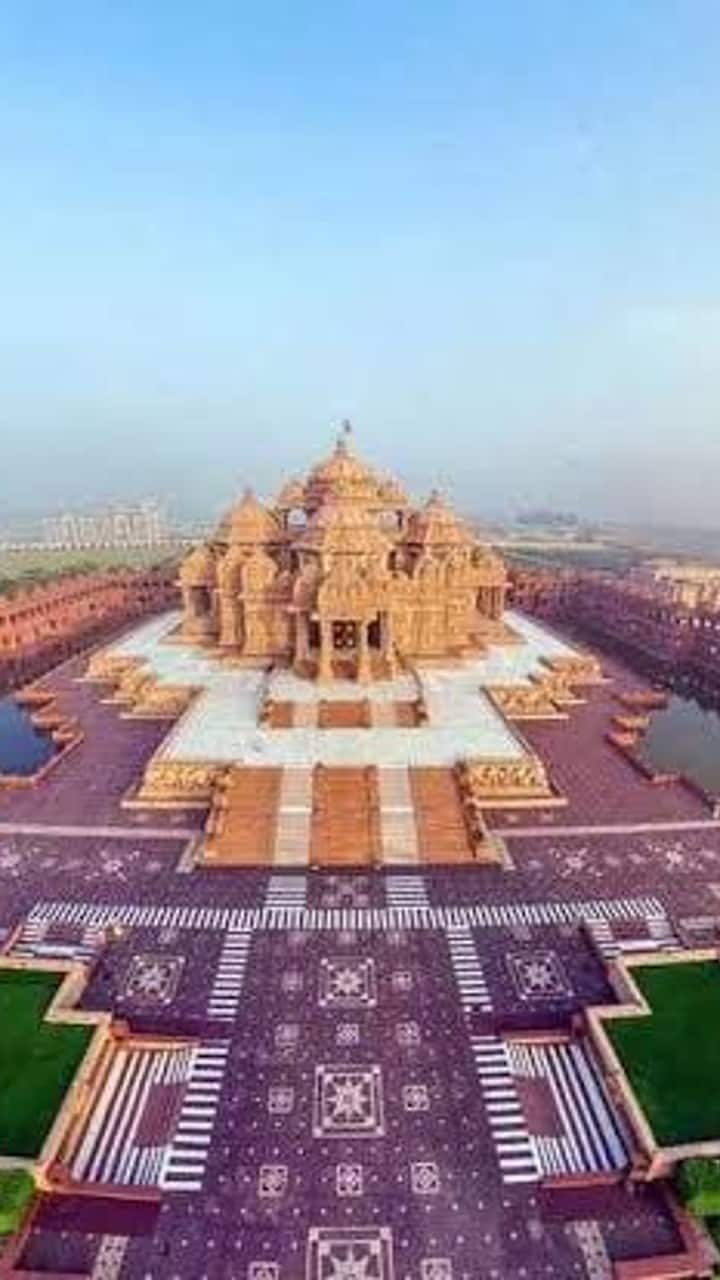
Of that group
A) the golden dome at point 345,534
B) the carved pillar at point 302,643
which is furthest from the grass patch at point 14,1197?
the golden dome at point 345,534

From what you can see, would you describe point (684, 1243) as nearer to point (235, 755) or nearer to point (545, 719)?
point (235, 755)

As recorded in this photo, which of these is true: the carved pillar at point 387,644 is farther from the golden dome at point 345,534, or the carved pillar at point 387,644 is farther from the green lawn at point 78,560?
the green lawn at point 78,560

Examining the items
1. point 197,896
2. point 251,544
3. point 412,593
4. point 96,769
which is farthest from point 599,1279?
point 251,544

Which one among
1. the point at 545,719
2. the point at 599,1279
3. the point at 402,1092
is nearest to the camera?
the point at 599,1279

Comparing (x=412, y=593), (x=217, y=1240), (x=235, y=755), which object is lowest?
(x=217, y=1240)

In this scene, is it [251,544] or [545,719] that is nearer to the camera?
[545,719]

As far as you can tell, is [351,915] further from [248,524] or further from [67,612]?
[67,612]

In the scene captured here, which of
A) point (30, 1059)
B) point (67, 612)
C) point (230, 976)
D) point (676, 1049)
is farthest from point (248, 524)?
point (676, 1049)

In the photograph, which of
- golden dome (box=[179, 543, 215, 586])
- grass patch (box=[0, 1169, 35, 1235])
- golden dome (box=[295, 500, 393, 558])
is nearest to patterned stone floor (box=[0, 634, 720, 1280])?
grass patch (box=[0, 1169, 35, 1235])
